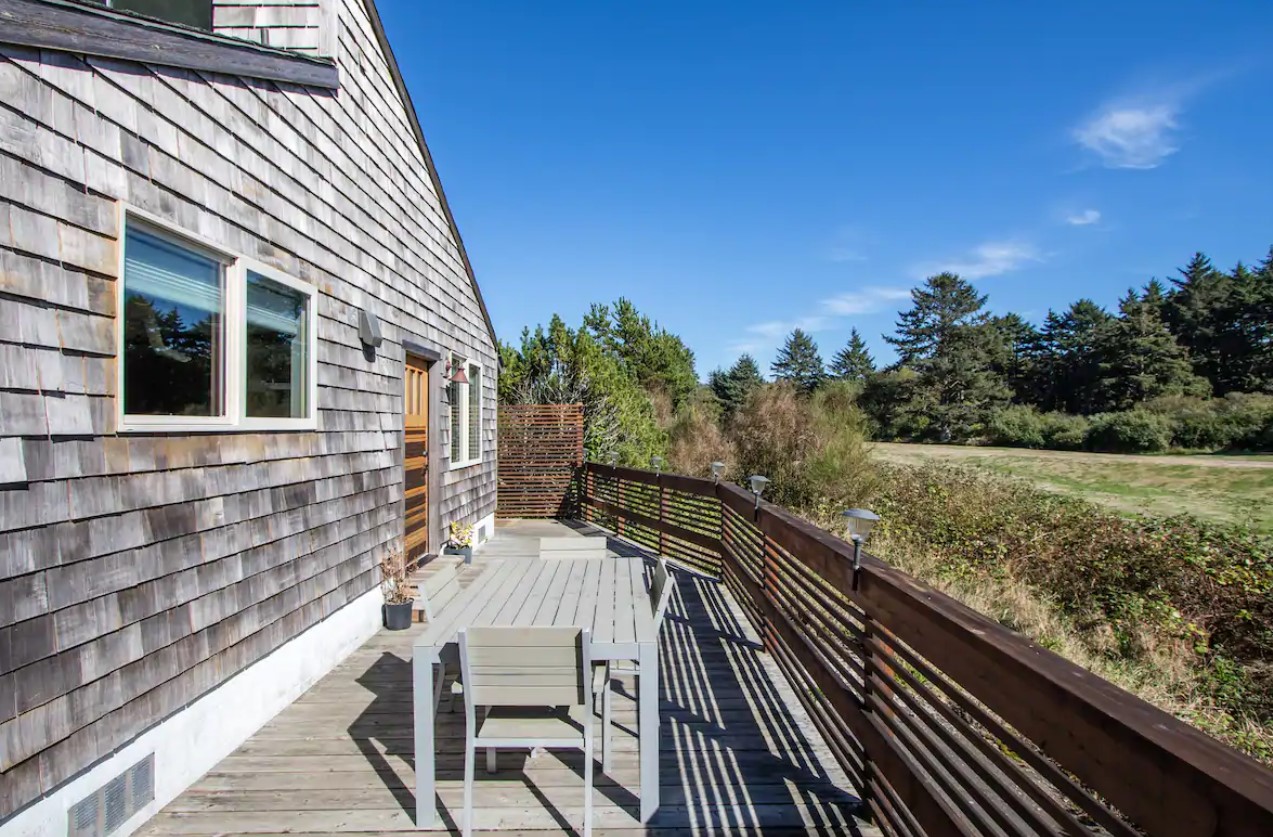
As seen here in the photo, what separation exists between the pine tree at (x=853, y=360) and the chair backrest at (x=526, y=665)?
51960mm

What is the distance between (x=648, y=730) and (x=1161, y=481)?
64.6ft

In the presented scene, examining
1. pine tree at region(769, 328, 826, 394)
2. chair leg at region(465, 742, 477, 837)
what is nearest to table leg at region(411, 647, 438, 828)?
chair leg at region(465, 742, 477, 837)

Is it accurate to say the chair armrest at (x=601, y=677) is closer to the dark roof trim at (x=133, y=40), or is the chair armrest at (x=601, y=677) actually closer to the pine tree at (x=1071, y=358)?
the dark roof trim at (x=133, y=40)

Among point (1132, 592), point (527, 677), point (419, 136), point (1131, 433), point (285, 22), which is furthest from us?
point (1131, 433)

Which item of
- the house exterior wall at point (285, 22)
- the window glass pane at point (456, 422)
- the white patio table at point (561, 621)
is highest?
the house exterior wall at point (285, 22)

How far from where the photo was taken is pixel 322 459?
3.84 meters

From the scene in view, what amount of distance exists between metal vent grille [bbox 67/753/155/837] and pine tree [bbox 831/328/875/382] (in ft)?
172

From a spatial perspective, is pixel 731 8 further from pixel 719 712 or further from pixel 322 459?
pixel 719 712

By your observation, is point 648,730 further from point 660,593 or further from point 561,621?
point 660,593

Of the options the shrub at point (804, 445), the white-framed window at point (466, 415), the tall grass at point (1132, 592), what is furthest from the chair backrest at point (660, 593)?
the shrub at point (804, 445)

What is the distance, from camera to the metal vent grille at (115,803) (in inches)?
82.2

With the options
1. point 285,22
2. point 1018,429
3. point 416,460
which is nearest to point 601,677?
point 416,460

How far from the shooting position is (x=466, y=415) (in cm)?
→ 738

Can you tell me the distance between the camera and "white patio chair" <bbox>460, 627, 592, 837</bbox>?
7.32 ft
